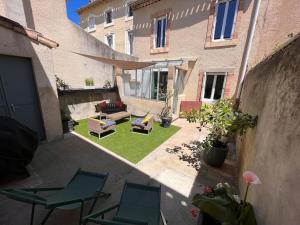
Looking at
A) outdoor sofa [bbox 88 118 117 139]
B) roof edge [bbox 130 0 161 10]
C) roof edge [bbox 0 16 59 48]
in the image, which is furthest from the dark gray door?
roof edge [bbox 130 0 161 10]

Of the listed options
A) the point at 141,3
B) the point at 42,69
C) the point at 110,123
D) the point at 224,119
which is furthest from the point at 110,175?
the point at 141,3

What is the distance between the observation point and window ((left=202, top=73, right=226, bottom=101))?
28.0 ft

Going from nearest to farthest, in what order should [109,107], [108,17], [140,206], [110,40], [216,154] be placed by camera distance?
[140,206] → [216,154] → [109,107] → [108,17] → [110,40]

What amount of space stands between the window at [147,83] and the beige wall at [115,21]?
6.76 meters

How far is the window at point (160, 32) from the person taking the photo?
10.2 m

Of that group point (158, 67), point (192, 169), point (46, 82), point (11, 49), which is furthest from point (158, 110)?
point (11, 49)

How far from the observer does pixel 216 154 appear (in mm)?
3738

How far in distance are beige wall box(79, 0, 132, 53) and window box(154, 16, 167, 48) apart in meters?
4.08

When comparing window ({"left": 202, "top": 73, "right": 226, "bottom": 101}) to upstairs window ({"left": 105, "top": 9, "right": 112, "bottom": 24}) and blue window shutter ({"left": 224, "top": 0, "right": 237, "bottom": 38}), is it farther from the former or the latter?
upstairs window ({"left": 105, "top": 9, "right": 112, "bottom": 24})

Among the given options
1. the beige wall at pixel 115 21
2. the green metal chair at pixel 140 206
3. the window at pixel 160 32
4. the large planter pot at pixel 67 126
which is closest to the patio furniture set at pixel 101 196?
the green metal chair at pixel 140 206

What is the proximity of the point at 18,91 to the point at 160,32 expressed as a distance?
9325 mm

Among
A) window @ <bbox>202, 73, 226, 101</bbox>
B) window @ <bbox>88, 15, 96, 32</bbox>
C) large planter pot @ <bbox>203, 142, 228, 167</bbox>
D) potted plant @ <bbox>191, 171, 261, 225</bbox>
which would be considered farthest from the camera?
window @ <bbox>88, 15, 96, 32</bbox>

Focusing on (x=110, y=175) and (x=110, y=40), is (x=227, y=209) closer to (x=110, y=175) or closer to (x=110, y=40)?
(x=110, y=175)

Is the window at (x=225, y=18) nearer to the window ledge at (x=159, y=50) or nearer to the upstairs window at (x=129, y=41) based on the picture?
the window ledge at (x=159, y=50)
